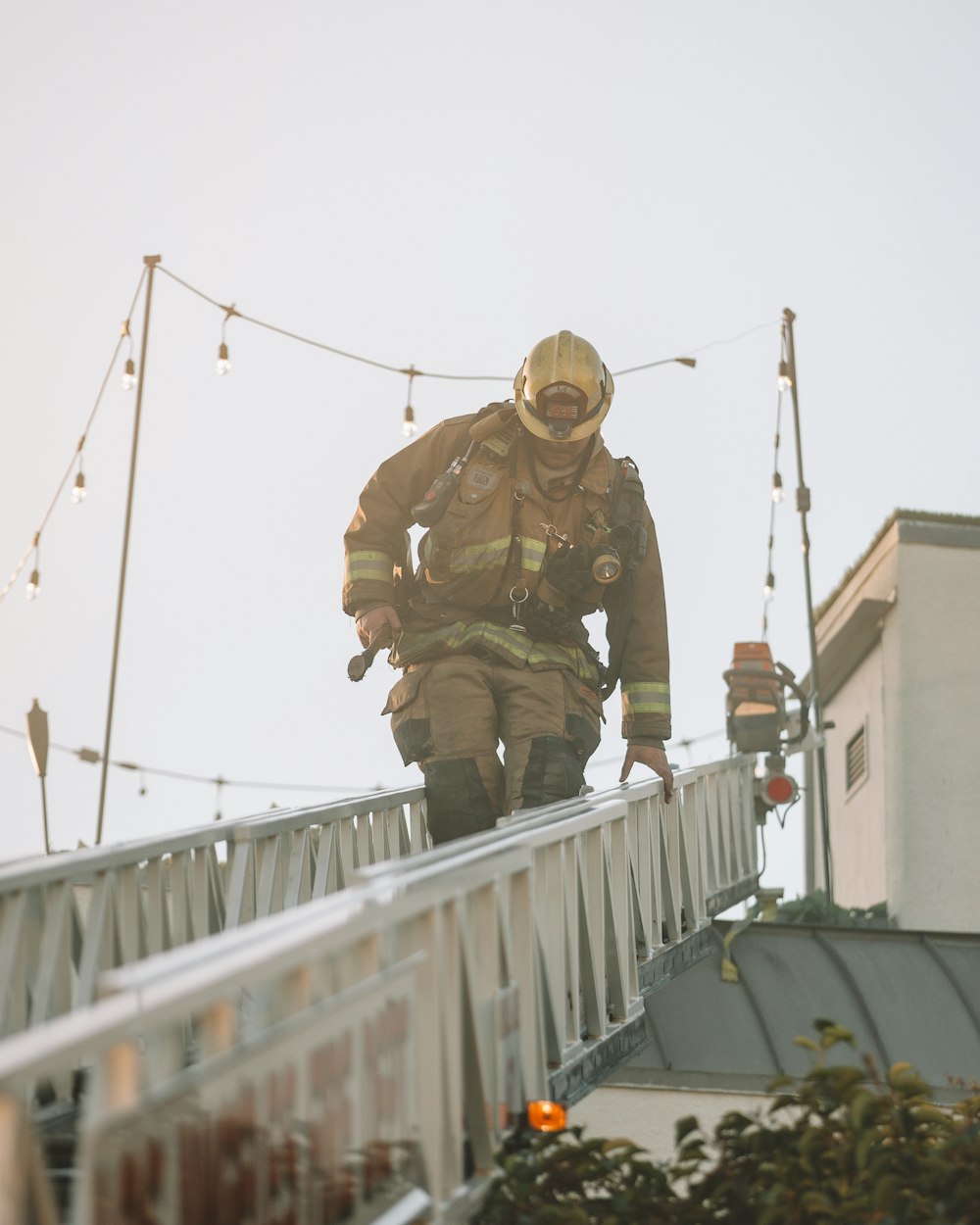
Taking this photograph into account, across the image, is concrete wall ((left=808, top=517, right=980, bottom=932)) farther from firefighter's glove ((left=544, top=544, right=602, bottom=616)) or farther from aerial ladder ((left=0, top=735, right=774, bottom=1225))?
firefighter's glove ((left=544, top=544, right=602, bottom=616))

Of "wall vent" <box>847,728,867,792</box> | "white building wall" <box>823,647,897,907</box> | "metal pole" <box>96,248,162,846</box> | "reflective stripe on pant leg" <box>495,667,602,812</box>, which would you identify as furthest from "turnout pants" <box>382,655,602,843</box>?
"wall vent" <box>847,728,867,792</box>

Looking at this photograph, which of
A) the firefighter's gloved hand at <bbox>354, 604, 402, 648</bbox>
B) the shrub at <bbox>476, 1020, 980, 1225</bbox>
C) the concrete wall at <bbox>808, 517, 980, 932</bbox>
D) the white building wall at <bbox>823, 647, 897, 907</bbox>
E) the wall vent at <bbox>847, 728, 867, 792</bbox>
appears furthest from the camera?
the wall vent at <bbox>847, 728, 867, 792</bbox>

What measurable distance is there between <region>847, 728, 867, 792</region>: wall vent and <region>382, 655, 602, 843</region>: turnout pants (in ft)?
37.6

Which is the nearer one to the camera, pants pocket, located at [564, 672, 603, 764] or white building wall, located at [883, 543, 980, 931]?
pants pocket, located at [564, 672, 603, 764]

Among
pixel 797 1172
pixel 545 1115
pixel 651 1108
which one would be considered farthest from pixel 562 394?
pixel 651 1108

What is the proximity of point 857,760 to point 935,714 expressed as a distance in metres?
2.81

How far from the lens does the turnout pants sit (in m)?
6.85

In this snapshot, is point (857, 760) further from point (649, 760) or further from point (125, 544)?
point (649, 760)

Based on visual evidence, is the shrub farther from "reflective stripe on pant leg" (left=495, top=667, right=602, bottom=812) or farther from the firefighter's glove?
the firefighter's glove

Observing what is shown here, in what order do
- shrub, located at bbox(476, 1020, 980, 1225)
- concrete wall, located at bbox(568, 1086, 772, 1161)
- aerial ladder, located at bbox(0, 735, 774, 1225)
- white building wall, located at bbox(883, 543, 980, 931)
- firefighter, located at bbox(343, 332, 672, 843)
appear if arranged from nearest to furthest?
aerial ladder, located at bbox(0, 735, 774, 1225) < shrub, located at bbox(476, 1020, 980, 1225) < firefighter, located at bbox(343, 332, 672, 843) < concrete wall, located at bbox(568, 1086, 772, 1161) < white building wall, located at bbox(883, 543, 980, 931)

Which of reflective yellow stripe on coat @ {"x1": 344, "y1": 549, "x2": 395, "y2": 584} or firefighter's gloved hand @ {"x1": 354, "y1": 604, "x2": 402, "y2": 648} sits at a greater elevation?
reflective yellow stripe on coat @ {"x1": 344, "y1": 549, "x2": 395, "y2": 584}

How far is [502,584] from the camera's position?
277 inches

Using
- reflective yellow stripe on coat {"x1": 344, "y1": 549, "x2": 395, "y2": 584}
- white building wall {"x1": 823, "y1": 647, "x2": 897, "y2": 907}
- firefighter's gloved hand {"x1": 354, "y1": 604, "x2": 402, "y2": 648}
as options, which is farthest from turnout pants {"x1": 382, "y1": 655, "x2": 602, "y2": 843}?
white building wall {"x1": 823, "y1": 647, "x2": 897, "y2": 907}

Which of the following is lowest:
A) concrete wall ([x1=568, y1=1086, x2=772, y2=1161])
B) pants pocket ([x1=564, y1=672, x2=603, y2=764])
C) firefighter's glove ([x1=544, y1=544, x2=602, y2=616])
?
concrete wall ([x1=568, y1=1086, x2=772, y2=1161])
